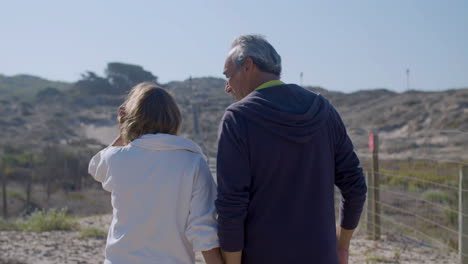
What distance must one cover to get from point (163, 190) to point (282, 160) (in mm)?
468

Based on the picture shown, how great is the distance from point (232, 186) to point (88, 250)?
187 inches

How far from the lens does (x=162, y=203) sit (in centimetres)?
199

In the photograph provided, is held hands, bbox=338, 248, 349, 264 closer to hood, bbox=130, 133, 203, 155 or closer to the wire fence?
hood, bbox=130, 133, 203, 155

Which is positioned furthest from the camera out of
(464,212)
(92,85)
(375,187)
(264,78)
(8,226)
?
(92,85)

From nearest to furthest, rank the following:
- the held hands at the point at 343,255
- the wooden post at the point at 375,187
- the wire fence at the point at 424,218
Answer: the held hands at the point at 343,255
the wire fence at the point at 424,218
the wooden post at the point at 375,187

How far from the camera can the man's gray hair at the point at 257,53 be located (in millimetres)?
2074

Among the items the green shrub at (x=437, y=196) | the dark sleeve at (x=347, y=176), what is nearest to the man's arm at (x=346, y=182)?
the dark sleeve at (x=347, y=176)

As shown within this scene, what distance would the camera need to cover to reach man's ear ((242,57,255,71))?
2080 mm

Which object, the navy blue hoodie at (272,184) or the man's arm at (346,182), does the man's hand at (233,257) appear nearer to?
the navy blue hoodie at (272,184)

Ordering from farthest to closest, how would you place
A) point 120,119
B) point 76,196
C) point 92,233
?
point 76,196, point 92,233, point 120,119

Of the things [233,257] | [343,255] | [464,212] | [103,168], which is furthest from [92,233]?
[233,257]

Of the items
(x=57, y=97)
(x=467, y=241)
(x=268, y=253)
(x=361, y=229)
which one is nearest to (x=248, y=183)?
(x=268, y=253)

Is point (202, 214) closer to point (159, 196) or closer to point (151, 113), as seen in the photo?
point (159, 196)

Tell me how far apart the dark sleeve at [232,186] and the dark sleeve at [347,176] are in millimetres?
417
